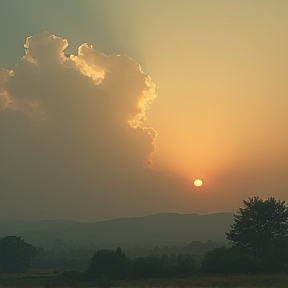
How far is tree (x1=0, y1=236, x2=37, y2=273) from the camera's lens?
108 m

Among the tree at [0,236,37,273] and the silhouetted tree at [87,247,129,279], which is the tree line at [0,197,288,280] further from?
the tree at [0,236,37,273]

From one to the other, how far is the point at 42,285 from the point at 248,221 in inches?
1191

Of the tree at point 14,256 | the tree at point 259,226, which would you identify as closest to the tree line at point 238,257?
the tree at point 259,226

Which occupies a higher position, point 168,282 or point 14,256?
point 14,256

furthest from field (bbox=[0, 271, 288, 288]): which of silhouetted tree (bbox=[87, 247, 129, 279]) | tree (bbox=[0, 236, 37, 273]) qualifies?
tree (bbox=[0, 236, 37, 273])

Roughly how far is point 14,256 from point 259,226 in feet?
185

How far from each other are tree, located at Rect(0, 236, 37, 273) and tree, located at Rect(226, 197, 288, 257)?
166ft

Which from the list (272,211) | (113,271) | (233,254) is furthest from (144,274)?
(272,211)

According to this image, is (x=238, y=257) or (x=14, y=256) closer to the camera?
(x=238, y=257)

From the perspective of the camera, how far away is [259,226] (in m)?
74.1

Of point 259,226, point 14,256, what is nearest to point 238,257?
point 259,226

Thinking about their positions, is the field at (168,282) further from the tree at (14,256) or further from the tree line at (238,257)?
the tree at (14,256)

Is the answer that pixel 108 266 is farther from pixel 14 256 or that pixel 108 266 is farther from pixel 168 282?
pixel 14 256

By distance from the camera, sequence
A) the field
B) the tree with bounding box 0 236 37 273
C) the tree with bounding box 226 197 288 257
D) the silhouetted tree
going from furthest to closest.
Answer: the tree with bounding box 0 236 37 273 < the tree with bounding box 226 197 288 257 < the silhouetted tree < the field
